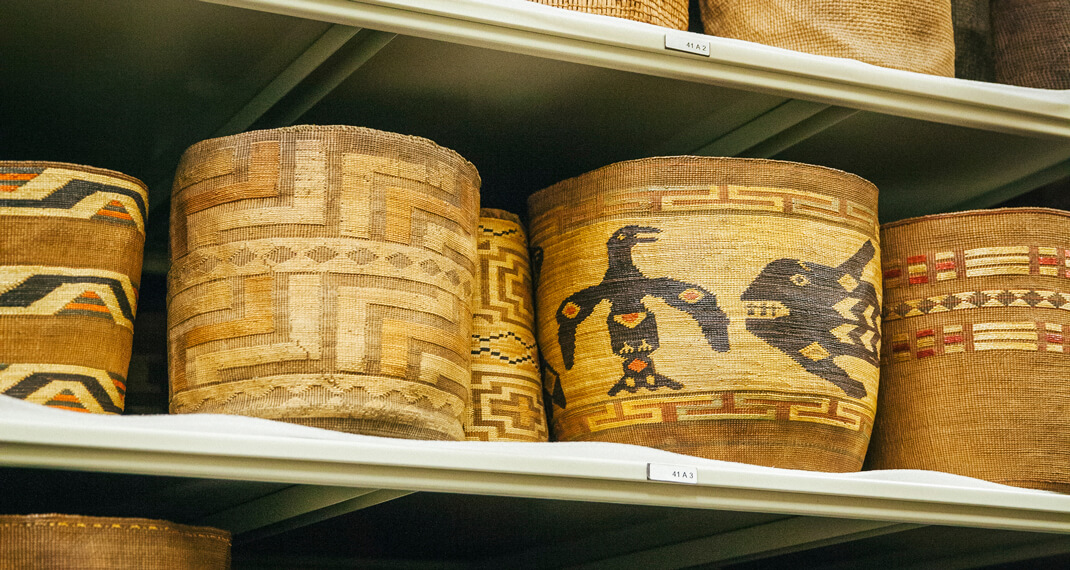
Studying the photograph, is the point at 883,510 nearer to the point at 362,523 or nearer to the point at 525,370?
the point at 525,370

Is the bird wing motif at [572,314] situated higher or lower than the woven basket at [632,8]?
lower

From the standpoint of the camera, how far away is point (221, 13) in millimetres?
1170

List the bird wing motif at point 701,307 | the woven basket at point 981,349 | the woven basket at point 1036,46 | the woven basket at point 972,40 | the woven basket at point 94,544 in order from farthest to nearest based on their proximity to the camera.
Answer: the woven basket at point 972,40 < the woven basket at point 1036,46 < the woven basket at point 981,349 < the bird wing motif at point 701,307 < the woven basket at point 94,544

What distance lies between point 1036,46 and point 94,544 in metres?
1.41

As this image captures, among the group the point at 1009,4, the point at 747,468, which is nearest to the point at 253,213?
the point at 747,468

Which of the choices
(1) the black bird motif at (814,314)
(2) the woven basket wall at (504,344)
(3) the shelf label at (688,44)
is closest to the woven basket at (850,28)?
(3) the shelf label at (688,44)

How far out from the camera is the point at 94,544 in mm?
988

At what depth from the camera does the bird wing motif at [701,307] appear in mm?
1225

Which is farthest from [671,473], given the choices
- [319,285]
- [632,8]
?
[632,8]

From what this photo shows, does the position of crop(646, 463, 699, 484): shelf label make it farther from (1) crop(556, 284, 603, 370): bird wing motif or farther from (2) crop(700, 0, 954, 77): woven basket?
(2) crop(700, 0, 954, 77): woven basket

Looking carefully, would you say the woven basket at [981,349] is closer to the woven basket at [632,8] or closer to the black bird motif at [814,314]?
the black bird motif at [814,314]

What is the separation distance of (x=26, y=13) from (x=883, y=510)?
104 cm

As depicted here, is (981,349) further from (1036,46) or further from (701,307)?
(1036,46)

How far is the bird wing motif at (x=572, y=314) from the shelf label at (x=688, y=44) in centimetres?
28
